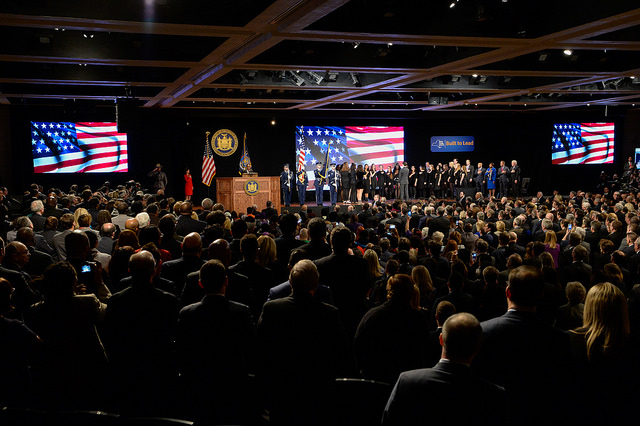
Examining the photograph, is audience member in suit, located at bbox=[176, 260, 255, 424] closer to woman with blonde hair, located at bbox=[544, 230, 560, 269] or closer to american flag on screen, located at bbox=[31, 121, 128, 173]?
woman with blonde hair, located at bbox=[544, 230, 560, 269]

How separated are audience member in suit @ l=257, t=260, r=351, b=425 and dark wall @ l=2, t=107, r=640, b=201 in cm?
1385

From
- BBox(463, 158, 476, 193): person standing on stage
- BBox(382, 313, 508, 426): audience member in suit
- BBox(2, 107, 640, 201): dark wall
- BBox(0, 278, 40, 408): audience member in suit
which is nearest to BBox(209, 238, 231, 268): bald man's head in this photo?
BBox(0, 278, 40, 408): audience member in suit

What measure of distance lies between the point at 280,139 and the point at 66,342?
698 inches

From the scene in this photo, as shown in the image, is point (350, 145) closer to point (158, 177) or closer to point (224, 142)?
point (224, 142)

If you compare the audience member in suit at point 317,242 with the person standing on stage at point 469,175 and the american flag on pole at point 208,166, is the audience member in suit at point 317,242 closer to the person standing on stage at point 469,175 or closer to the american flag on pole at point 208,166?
the american flag on pole at point 208,166

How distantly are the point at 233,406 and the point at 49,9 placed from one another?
198 inches

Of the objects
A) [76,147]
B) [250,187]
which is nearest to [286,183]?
[250,187]

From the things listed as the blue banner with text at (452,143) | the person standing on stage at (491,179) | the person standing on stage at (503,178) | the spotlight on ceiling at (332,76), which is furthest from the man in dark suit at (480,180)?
the spotlight on ceiling at (332,76)

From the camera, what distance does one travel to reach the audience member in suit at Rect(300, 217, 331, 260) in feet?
14.4

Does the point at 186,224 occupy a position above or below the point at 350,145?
below

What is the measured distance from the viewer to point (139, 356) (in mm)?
2877

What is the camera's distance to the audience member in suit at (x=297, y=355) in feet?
8.66

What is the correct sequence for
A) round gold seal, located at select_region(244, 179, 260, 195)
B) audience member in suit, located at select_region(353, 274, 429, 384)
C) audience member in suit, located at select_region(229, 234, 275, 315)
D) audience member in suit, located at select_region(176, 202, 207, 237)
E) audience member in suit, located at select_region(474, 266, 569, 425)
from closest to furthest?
audience member in suit, located at select_region(474, 266, 569, 425) → audience member in suit, located at select_region(353, 274, 429, 384) → audience member in suit, located at select_region(229, 234, 275, 315) → audience member in suit, located at select_region(176, 202, 207, 237) → round gold seal, located at select_region(244, 179, 260, 195)

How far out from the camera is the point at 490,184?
66.9 feet
